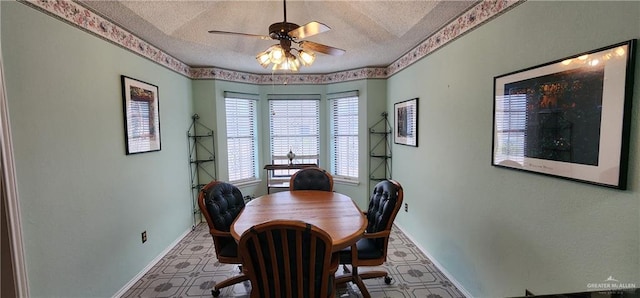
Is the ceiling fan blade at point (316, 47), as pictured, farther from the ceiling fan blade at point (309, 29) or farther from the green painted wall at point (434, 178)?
the green painted wall at point (434, 178)

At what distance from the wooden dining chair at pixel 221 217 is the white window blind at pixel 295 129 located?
2.21 m

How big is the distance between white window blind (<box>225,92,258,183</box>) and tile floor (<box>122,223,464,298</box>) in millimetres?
1466

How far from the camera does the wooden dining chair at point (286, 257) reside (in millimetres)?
1272

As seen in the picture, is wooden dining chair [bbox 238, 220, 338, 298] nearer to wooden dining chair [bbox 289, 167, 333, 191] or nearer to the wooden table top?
the wooden table top

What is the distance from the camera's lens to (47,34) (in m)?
1.71

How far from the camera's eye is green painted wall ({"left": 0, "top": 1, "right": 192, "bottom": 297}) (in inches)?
62.0

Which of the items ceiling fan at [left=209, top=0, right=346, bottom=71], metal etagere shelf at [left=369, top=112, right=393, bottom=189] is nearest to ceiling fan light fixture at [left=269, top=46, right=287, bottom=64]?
ceiling fan at [left=209, top=0, right=346, bottom=71]

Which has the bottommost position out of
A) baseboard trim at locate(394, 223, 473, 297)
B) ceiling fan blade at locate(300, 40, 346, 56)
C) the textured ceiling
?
baseboard trim at locate(394, 223, 473, 297)

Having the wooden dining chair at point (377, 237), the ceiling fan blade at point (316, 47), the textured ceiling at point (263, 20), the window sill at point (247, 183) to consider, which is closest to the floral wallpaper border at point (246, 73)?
the textured ceiling at point (263, 20)

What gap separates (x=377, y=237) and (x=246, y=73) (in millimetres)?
3477

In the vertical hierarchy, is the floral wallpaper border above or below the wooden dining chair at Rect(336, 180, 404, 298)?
above

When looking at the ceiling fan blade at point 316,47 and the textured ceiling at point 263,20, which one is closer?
the ceiling fan blade at point 316,47

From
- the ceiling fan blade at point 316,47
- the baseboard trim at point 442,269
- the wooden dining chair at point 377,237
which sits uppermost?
the ceiling fan blade at point 316,47

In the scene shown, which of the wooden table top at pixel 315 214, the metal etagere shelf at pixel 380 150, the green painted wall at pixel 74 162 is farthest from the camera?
the metal etagere shelf at pixel 380 150
